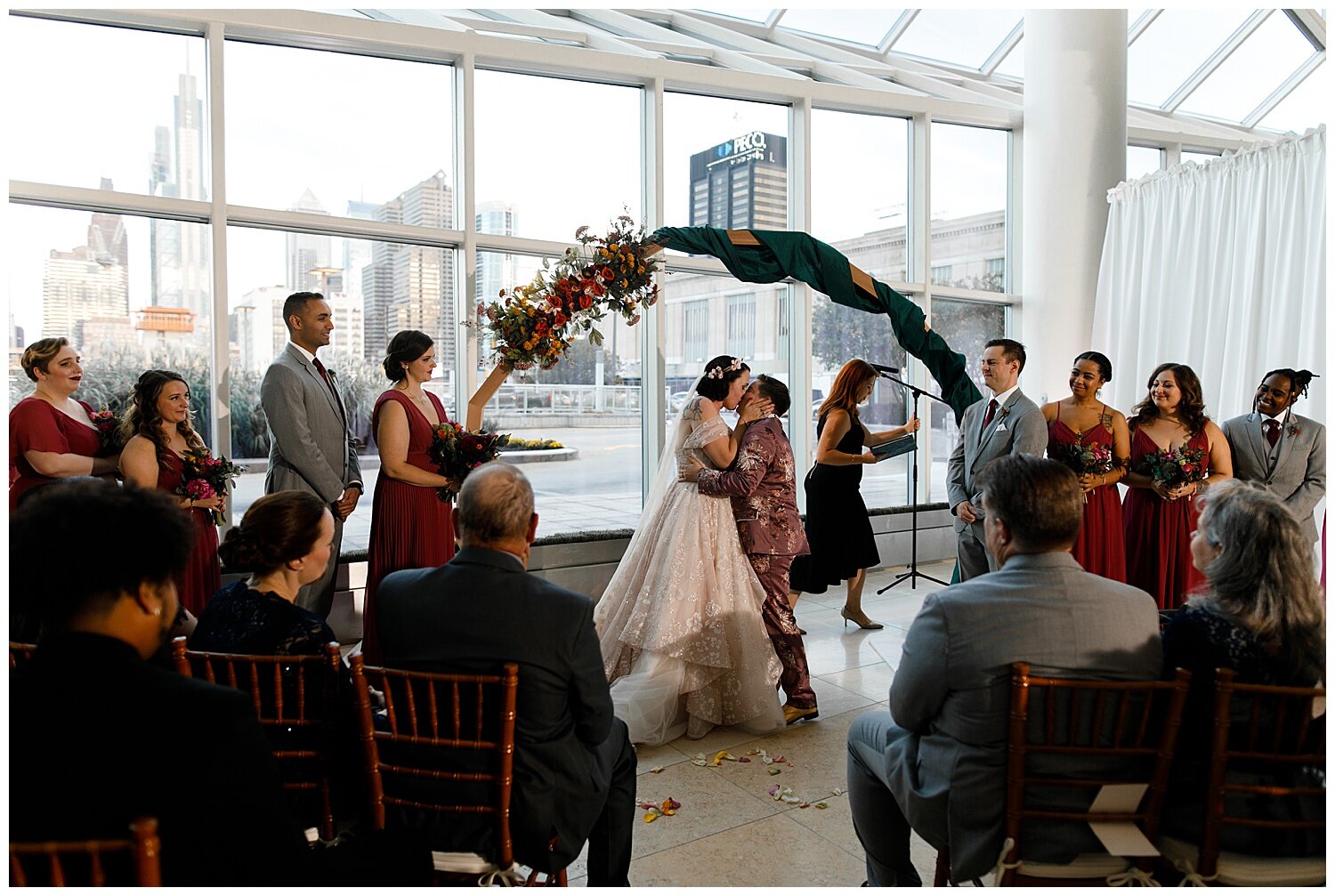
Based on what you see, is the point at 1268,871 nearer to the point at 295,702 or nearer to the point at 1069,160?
the point at 295,702

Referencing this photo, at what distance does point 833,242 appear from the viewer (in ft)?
23.8

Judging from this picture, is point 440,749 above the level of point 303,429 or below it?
below

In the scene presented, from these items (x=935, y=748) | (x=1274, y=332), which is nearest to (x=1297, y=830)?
(x=935, y=748)

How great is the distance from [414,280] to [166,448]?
83.6 inches

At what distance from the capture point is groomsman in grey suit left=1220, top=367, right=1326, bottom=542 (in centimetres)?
463

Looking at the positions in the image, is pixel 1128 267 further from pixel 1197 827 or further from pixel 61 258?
A: pixel 61 258

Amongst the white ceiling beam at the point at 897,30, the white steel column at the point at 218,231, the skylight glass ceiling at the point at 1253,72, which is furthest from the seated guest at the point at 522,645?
the skylight glass ceiling at the point at 1253,72

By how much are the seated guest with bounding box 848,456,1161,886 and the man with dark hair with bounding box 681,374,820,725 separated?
184 cm

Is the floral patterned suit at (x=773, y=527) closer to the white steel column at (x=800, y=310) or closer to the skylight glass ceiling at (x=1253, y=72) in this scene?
the white steel column at (x=800, y=310)

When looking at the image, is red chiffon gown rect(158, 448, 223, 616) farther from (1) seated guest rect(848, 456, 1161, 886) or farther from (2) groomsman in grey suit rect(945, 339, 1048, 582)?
(2) groomsman in grey suit rect(945, 339, 1048, 582)

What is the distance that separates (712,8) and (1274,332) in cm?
466

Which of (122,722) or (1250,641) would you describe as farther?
(1250,641)

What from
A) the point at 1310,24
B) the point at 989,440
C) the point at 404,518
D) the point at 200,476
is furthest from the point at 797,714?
the point at 1310,24

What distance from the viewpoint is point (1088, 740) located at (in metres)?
1.92
